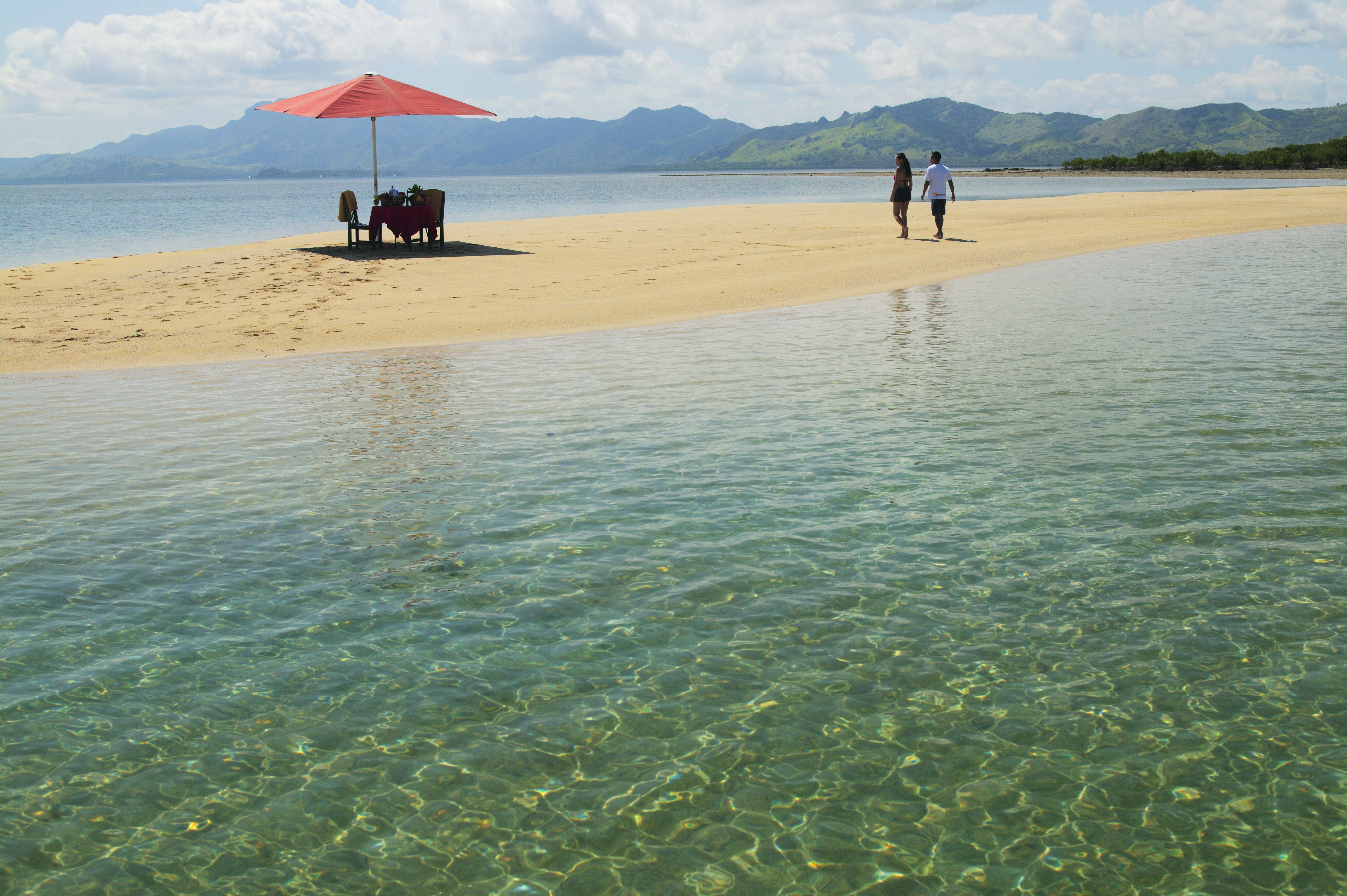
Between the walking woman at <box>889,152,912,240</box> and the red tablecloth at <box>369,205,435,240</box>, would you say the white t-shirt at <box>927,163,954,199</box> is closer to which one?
the walking woman at <box>889,152,912,240</box>

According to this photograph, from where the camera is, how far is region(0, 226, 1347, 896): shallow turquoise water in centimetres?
399

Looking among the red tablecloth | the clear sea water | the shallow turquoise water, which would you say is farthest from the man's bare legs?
the clear sea water

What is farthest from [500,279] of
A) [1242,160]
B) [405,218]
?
[1242,160]

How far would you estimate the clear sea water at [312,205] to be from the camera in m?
40.8

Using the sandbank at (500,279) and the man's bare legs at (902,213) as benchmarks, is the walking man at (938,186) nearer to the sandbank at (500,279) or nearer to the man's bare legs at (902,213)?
the man's bare legs at (902,213)

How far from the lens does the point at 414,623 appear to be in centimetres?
591

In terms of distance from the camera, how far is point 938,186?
2767 centimetres

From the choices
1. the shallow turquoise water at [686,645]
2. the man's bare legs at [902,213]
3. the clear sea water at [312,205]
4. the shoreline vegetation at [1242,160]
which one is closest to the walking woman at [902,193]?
the man's bare legs at [902,213]

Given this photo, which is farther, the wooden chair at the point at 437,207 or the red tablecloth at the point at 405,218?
the wooden chair at the point at 437,207

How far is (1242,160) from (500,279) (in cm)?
9878

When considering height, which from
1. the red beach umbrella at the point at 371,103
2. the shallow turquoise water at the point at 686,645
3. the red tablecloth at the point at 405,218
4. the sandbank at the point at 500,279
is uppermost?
the red beach umbrella at the point at 371,103

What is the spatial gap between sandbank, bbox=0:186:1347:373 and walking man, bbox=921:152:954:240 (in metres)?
0.81

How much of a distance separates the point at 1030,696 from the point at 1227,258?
22.9m

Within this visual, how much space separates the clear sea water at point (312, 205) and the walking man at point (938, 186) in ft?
72.2
